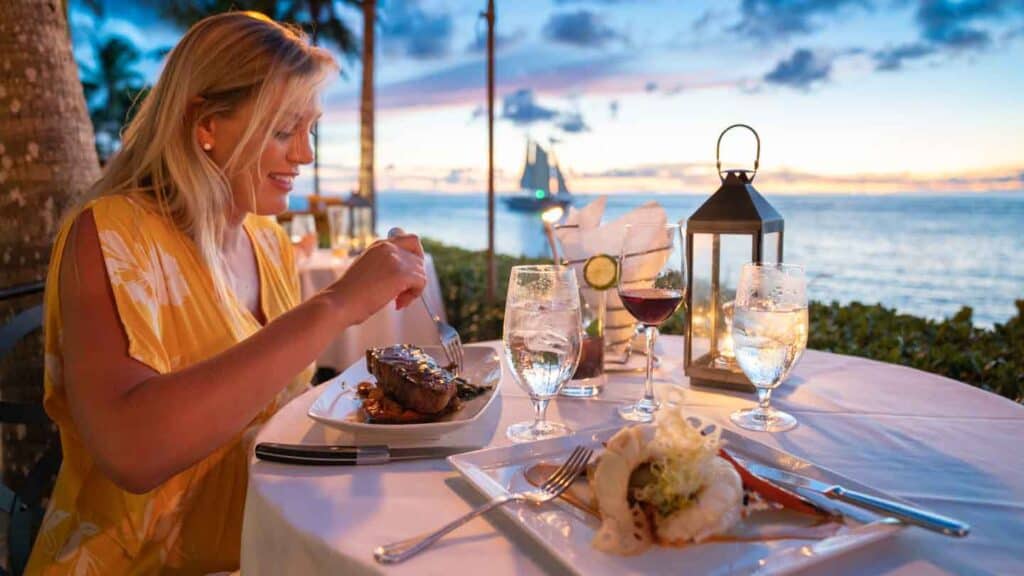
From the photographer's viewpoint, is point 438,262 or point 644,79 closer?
point 438,262

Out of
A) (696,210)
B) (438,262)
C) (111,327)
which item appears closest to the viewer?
(111,327)

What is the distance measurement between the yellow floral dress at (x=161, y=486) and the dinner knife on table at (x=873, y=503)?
1058 mm

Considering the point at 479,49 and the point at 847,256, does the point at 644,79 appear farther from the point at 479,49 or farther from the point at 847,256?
the point at 847,256

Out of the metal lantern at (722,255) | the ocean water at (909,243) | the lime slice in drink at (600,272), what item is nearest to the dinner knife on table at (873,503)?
the metal lantern at (722,255)

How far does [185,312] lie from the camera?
1.47 meters

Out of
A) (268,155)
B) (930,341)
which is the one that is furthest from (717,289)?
(930,341)

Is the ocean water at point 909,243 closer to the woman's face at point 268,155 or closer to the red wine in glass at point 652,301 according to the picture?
the woman's face at point 268,155

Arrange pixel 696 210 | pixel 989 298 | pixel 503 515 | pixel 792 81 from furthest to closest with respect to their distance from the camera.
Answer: pixel 989 298 < pixel 792 81 < pixel 696 210 < pixel 503 515

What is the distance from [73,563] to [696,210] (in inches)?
56.9

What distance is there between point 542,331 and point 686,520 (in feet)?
1.47

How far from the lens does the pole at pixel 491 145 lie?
5.17m

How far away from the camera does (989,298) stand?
1797cm

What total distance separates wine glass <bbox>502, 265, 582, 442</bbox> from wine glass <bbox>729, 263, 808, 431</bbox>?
1.01 ft

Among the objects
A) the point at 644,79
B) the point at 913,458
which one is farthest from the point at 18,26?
the point at 644,79
